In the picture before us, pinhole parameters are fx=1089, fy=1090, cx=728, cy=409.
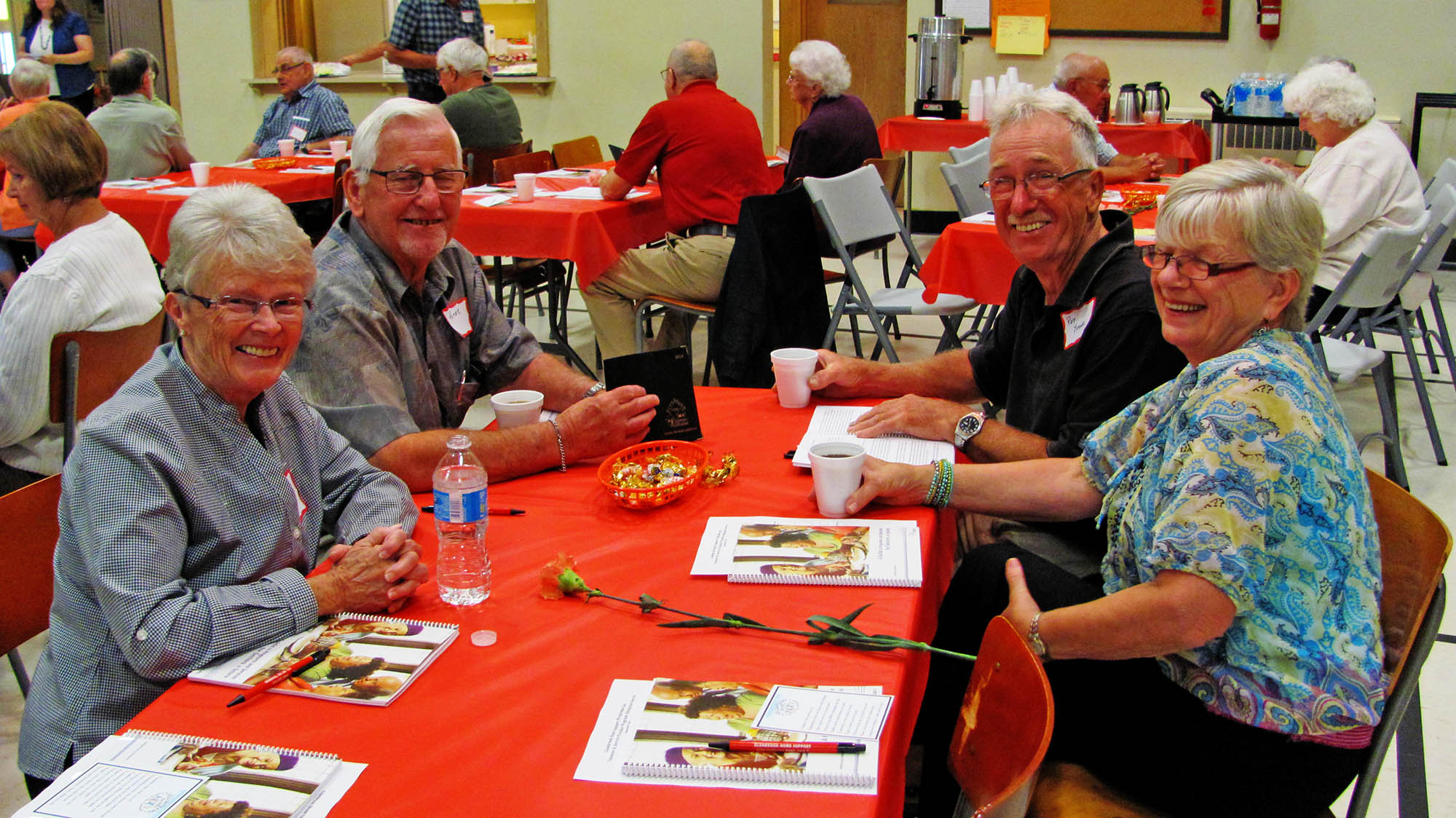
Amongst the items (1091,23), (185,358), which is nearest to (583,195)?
(185,358)

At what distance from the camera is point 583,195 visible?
5.14 metres

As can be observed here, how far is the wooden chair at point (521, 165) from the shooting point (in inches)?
222

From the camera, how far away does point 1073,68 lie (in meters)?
6.95

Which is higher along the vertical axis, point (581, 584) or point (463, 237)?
point (463, 237)

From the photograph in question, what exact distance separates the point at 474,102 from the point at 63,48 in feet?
19.8

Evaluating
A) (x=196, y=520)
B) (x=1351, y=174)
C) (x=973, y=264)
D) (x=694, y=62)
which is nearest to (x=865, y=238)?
(x=973, y=264)

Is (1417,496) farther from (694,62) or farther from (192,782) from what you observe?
(192,782)

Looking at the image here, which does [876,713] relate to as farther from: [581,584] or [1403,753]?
[1403,753]

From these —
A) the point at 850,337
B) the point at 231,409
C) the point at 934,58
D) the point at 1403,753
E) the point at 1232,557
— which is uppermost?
the point at 934,58

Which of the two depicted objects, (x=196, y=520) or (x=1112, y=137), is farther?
(x=1112, y=137)

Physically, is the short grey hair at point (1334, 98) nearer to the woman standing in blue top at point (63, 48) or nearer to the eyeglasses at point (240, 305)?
the eyeglasses at point (240, 305)

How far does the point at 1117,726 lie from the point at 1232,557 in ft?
1.12

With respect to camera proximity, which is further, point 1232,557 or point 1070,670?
point 1070,670

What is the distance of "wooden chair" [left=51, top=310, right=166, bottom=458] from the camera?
2.58m
